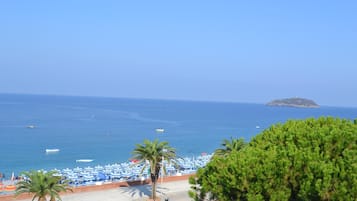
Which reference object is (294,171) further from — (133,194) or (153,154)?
(133,194)

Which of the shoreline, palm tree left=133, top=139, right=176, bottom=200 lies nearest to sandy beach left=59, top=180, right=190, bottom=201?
the shoreline

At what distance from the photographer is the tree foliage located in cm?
1182

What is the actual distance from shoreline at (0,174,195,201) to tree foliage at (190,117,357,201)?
19004 millimetres

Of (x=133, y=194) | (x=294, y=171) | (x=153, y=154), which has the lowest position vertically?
(x=133, y=194)

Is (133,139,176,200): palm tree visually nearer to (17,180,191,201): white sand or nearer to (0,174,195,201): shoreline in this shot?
(17,180,191,201): white sand

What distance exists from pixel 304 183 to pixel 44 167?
58.0 metres

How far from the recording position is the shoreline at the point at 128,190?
104ft

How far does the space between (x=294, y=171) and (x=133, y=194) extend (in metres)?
22.2

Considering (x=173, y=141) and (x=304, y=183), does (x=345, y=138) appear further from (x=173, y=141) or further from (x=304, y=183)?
(x=173, y=141)

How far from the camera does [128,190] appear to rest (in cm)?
3447

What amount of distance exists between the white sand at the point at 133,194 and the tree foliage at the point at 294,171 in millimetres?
18041

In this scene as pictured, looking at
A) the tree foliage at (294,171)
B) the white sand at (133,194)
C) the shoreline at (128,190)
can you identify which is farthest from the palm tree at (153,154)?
the tree foliage at (294,171)

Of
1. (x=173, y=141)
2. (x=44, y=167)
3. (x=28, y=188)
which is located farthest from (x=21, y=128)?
(x=28, y=188)

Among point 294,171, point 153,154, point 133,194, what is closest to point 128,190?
point 133,194
